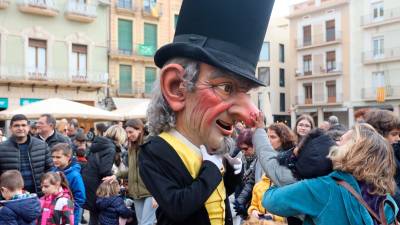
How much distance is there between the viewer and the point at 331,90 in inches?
1328

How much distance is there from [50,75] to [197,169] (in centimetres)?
2110

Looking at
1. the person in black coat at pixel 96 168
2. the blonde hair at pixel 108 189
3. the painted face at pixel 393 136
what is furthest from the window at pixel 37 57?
the painted face at pixel 393 136

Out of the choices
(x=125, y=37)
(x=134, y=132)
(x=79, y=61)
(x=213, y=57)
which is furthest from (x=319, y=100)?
(x=213, y=57)

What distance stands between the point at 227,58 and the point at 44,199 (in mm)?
3523

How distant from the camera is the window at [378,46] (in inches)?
1222

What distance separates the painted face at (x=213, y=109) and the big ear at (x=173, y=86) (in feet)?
0.11

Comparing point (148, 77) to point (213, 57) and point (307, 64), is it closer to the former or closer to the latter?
point (307, 64)

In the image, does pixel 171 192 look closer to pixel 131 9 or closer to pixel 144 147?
pixel 144 147

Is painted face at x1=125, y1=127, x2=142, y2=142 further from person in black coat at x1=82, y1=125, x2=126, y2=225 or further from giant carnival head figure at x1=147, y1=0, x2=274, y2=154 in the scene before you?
giant carnival head figure at x1=147, y1=0, x2=274, y2=154

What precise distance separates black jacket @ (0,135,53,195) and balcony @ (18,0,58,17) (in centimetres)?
1740

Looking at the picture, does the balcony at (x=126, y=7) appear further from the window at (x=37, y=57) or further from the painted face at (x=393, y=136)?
the painted face at (x=393, y=136)

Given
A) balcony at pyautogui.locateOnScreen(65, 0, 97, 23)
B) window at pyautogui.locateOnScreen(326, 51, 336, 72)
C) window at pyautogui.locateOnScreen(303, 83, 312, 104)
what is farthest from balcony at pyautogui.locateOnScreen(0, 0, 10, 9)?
window at pyautogui.locateOnScreen(303, 83, 312, 104)

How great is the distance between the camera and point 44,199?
16.1 ft

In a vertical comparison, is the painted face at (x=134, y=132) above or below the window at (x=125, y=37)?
below
